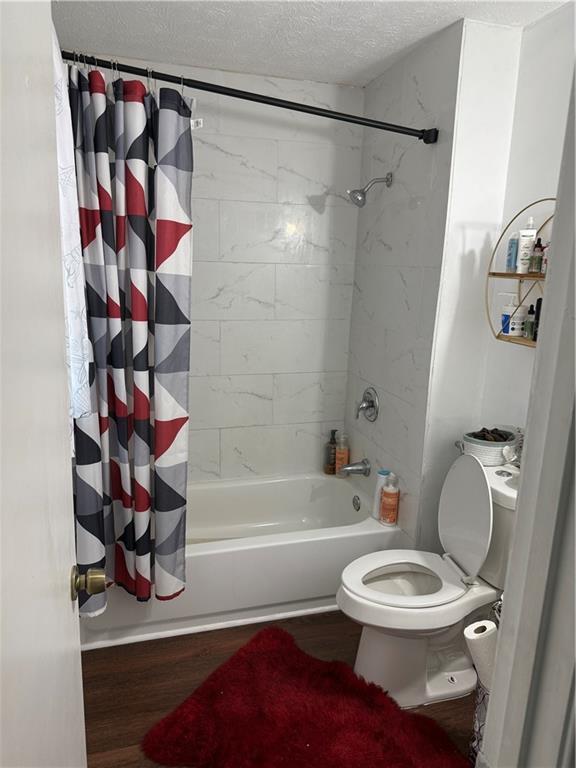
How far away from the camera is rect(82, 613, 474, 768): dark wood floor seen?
1.83 metres

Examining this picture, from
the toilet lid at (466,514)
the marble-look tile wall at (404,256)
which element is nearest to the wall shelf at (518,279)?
the marble-look tile wall at (404,256)

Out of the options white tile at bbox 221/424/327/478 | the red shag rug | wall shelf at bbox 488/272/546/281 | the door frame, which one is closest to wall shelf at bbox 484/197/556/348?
wall shelf at bbox 488/272/546/281

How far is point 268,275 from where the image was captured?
2789 mm

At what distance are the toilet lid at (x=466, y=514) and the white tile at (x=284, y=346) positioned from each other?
1052 mm

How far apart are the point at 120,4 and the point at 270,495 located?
2.29m

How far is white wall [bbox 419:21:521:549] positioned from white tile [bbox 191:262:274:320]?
38.4 inches

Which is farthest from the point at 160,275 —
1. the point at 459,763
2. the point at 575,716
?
the point at 459,763

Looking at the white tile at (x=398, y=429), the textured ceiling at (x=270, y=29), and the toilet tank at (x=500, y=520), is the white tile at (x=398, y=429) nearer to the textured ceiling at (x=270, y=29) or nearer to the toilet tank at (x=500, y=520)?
the toilet tank at (x=500, y=520)

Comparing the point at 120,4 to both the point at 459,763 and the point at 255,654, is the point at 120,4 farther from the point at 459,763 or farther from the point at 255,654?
the point at 459,763

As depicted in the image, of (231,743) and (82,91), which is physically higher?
(82,91)

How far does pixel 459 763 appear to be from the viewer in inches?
67.7

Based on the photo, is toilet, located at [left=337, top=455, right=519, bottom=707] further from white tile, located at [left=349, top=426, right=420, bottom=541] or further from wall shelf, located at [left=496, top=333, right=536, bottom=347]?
wall shelf, located at [left=496, top=333, right=536, bottom=347]

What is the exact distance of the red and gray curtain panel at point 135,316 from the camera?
72.9 inches

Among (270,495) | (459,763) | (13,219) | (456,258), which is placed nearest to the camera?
(13,219)
